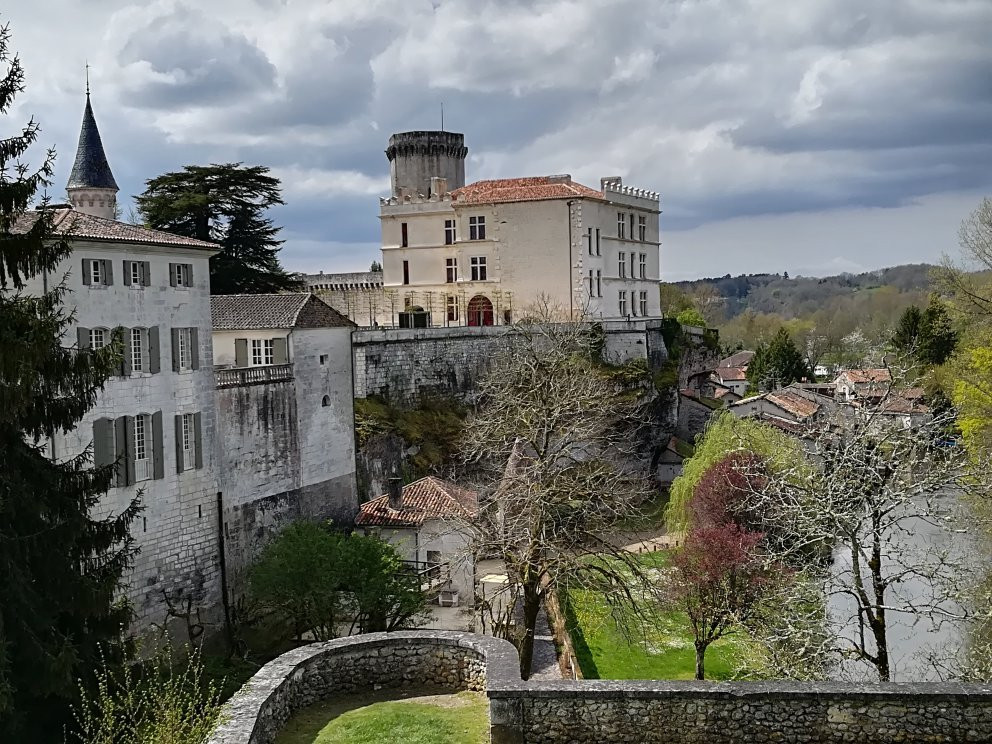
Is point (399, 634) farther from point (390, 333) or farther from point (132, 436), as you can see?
point (390, 333)

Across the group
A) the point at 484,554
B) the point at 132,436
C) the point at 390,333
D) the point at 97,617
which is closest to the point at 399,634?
the point at 97,617

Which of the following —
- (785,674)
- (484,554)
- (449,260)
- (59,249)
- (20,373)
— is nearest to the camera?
(20,373)

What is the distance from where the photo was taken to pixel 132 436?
784 inches

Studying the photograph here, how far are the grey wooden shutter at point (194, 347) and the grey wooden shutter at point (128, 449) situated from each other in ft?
7.54

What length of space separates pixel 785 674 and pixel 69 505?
11.1 meters

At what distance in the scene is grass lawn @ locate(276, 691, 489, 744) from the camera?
36.0 feet

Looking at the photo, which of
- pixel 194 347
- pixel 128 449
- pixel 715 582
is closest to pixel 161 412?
pixel 128 449

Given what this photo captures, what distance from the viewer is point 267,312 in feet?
88.4

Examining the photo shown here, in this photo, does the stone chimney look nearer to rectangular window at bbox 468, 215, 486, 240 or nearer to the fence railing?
the fence railing

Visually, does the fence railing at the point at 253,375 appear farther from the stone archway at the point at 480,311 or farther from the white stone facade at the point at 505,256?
the white stone facade at the point at 505,256

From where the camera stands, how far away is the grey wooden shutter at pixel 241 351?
26656 millimetres

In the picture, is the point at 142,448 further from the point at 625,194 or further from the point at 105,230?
the point at 625,194

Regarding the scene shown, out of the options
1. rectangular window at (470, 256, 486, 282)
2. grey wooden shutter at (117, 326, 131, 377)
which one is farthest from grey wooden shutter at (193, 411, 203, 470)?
rectangular window at (470, 256, 486, 282)

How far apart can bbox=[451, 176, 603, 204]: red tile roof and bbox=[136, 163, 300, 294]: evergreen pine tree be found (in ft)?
30.1
